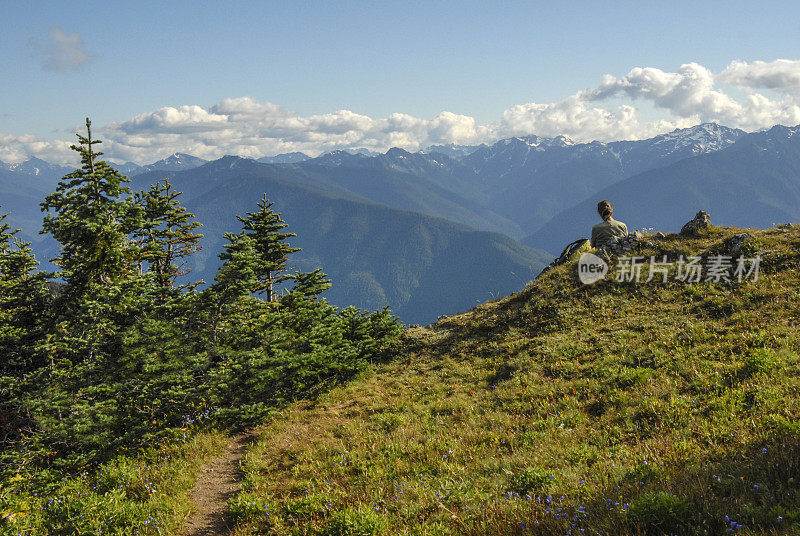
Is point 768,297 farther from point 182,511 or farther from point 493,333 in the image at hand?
point 182,511

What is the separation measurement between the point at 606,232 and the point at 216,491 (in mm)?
19302

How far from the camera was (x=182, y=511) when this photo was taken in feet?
25.8

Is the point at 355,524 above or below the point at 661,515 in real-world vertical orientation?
below

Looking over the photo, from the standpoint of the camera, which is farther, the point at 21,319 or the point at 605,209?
the point at 605,209

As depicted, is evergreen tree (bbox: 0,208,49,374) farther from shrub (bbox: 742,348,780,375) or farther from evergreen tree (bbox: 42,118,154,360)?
shrub (bbox: 742,348,780,375)

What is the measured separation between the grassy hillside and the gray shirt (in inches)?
152

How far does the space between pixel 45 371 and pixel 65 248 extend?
4167mm

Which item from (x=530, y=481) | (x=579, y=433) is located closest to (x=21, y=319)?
(x=530, y=481)

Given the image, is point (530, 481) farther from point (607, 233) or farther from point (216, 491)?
point (607, 233)

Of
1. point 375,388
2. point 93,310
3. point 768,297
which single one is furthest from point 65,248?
point 768,297

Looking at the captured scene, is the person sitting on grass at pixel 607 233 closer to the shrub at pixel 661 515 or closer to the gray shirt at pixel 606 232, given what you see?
the gray shirt at pixel 606 232

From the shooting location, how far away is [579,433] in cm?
775

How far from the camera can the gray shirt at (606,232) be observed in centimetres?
1953

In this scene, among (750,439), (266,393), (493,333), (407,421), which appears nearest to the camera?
(750,439)
